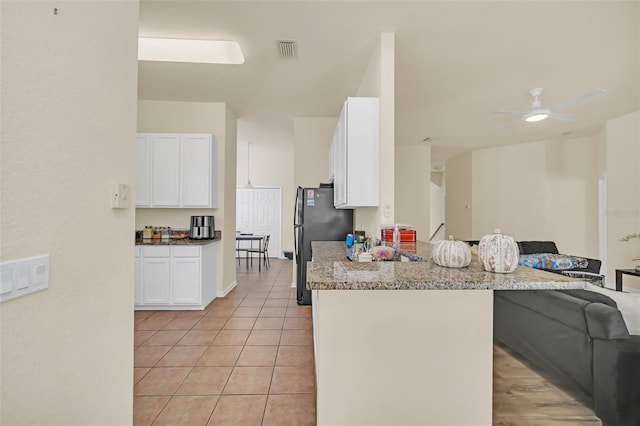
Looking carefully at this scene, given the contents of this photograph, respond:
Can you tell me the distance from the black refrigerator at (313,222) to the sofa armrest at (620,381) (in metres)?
2.84

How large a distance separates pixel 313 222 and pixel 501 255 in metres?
2.82

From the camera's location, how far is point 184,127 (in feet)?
14.0

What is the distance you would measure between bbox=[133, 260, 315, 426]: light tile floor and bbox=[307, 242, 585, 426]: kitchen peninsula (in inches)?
24.0

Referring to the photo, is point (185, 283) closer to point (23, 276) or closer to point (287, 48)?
point (287, 48)

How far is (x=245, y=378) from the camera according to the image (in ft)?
7.28

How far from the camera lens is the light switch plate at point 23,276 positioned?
0.79 metres

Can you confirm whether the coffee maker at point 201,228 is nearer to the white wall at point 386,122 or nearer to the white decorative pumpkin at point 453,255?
the white wall at point 386,122

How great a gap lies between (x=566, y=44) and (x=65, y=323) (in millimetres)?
4131

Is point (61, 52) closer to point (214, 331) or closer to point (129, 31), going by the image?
point (129, 31)

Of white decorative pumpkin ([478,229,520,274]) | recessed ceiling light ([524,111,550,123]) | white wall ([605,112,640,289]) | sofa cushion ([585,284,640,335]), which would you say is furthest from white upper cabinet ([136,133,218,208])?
white wall ([605,112,640,289])

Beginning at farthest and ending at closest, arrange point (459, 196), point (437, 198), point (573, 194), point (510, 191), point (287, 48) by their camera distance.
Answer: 1. point (437, 198)
2. point (459, 196)
3. point (510, 191)
4. point (573, 194)
5. point (287, 48)

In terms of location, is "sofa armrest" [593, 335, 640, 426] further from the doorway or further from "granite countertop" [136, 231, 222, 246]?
the doorway

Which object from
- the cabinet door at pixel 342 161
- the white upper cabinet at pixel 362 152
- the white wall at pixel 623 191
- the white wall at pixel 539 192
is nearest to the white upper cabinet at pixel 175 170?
the cabinet door at pixel 342 161

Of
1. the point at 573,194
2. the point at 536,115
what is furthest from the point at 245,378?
the point at 573,194
